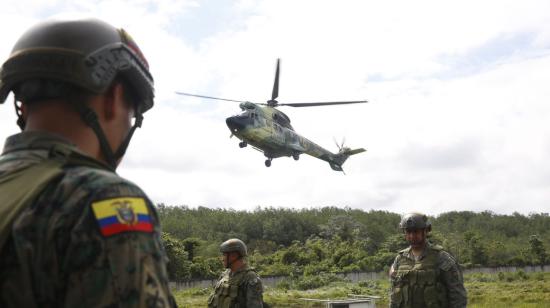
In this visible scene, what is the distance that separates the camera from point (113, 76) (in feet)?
6.49

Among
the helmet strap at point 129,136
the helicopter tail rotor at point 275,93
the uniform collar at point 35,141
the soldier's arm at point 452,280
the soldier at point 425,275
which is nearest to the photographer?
the uniform collar at point 35,141

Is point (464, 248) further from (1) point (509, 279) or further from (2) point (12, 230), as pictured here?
(2) point (12, 230)

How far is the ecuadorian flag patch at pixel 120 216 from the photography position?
5.26 ft

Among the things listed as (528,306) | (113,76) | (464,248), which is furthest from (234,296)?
(464,248)

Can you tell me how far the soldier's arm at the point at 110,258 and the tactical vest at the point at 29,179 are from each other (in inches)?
6.4

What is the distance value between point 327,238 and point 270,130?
62704 millimetres

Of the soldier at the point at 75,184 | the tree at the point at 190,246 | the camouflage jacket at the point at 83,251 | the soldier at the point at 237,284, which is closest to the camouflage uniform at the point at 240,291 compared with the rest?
the soldier at the point at 237,284

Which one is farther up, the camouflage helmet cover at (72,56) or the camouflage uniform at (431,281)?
the camouflage helmet cover at (72,56)

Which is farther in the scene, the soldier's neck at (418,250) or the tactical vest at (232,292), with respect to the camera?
the tactical vest at (232,292)

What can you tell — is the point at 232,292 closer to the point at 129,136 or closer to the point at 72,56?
the point at 129,136

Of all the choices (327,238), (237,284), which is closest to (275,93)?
(237,284)

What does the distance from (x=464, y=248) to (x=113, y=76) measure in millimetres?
71590

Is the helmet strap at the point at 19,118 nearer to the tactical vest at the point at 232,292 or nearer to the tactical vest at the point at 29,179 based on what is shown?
the tactical vest at the point at 29,179

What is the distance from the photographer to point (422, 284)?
8.32 m
